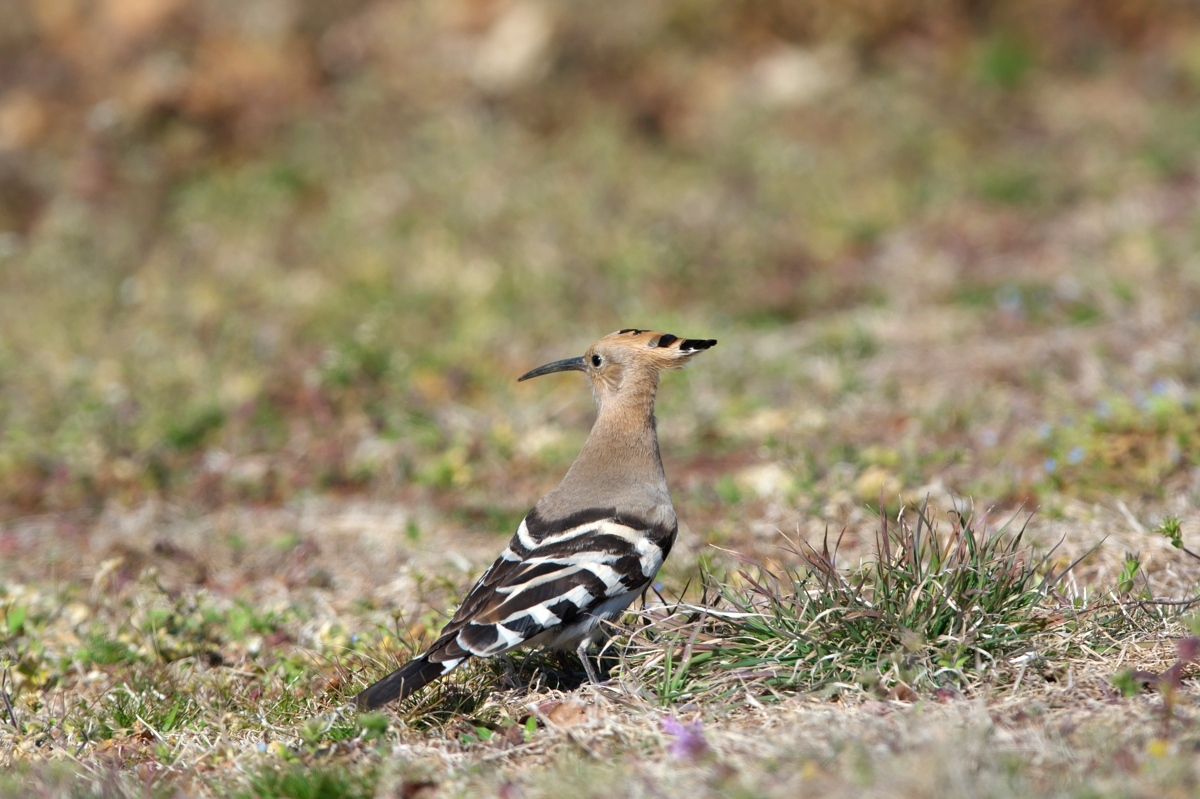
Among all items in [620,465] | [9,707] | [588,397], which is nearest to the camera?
[9,707]

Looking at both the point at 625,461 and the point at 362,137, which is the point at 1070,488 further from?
the point at 362,137

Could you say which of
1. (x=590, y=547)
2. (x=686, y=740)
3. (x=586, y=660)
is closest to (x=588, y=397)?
(x=590, y=547)

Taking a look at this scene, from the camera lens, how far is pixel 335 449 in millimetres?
6668

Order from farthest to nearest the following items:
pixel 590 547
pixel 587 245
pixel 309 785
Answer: pixel 587 245 → pixel 590 547 → pixel 309 785

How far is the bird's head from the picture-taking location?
4.16 meters

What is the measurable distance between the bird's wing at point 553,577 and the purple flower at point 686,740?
446 millimetres

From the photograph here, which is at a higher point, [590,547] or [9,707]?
[590,547]

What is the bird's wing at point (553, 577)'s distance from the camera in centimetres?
335

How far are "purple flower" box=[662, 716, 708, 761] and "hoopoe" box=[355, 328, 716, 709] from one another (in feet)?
1.50

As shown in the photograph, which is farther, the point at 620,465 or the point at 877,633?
the point at 620,465

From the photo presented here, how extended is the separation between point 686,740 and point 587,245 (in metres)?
6.11

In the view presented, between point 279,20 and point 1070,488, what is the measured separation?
8.85 meters

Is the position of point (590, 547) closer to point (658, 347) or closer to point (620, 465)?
point (620, 465)

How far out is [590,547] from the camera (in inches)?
141
